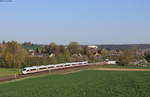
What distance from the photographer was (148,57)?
120m

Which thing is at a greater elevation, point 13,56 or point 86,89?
point 86,89

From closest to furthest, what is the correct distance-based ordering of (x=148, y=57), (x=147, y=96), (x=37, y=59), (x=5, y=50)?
1. (x=147, y=96)
2. (x=37, y=59)
3. (x=5, y=50)
4. (x=148, y=57)

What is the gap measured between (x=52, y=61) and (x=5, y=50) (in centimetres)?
1545

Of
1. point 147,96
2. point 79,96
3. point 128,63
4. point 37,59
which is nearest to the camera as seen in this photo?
point 147,96

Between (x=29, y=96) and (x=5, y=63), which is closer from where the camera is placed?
(x=29, y=96)

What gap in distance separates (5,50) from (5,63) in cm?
528

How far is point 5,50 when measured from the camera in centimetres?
8606

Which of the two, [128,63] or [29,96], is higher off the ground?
[29,96]

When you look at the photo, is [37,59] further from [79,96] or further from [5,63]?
[79,96]

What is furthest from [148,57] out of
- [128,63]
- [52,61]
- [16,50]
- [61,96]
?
[61,96]

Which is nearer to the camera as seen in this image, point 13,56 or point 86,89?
point 86,89

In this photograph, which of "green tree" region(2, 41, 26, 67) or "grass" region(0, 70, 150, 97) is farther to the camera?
"green tree" region(2, 41, 26, 67)

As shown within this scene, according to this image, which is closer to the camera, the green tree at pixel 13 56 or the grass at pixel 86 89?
the grass at pixel 86 89

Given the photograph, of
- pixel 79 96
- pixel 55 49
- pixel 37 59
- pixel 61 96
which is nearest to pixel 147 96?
pixel 79 96
